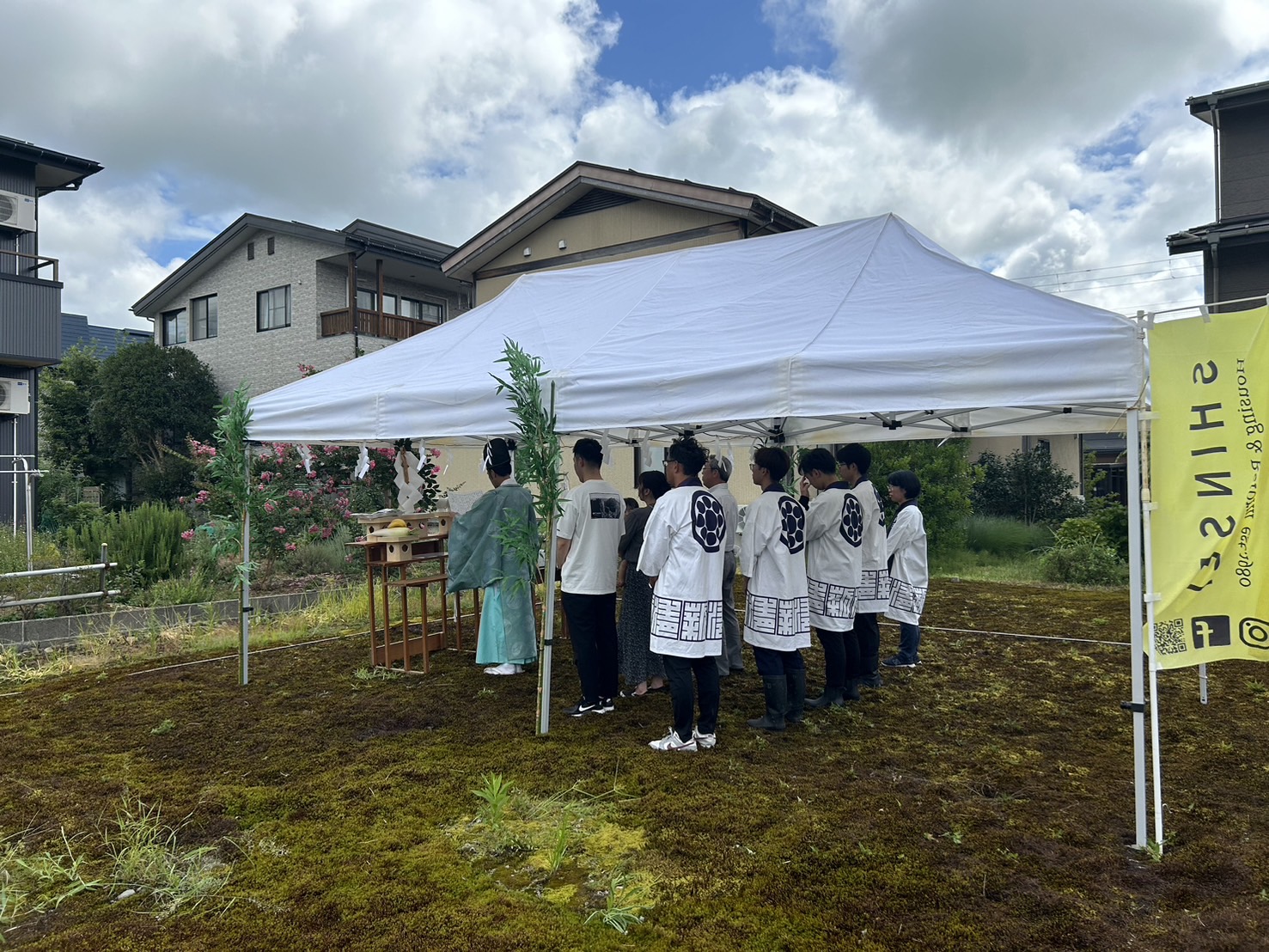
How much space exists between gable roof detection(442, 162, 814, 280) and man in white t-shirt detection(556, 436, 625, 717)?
7.61m

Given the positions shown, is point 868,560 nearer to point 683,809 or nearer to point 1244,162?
point 683,809

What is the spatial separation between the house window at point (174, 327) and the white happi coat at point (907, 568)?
21.8 metres

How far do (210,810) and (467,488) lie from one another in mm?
11150

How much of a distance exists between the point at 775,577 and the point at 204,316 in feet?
72.4

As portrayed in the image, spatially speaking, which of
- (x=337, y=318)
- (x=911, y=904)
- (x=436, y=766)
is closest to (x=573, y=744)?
(x=436, y=766)

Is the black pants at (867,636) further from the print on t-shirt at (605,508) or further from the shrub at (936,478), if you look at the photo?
the shrub at (936,478)

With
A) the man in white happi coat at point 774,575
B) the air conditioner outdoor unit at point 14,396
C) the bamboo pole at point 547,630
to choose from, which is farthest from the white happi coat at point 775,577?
the air conditioner outdoor unit at point 14,396

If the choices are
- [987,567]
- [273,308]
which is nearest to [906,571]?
[987,567]

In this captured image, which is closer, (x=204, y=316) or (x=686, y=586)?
(x=686, y=586)

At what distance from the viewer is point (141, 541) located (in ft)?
29.9

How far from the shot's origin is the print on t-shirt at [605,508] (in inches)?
193

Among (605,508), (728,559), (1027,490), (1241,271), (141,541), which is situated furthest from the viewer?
(1027,490)

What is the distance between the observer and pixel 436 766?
4.20m

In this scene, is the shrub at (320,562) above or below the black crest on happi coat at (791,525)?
below
